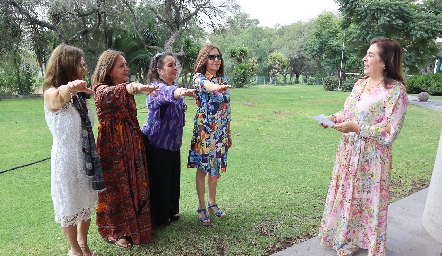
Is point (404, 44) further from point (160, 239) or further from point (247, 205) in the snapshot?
point (160, 239)

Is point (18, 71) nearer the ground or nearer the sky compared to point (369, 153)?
nearer the sky

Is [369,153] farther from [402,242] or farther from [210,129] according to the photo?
[210,129]

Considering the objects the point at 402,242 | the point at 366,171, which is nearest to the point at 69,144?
the point at 366,171

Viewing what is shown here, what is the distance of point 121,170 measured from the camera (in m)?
Result: 2.50

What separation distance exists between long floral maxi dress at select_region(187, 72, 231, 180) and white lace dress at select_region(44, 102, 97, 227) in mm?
990

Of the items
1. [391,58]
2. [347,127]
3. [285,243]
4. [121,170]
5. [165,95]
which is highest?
[391,58]

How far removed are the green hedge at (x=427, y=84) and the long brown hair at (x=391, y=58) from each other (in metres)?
19.2

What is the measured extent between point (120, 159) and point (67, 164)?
0.37 meters

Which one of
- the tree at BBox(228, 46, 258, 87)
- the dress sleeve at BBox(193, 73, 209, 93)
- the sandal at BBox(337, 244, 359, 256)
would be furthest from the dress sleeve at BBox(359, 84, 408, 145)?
the tree at BBox(228, 46, 258, 87)

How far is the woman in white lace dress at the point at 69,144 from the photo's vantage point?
7.27 feet

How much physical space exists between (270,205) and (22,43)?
697 inches

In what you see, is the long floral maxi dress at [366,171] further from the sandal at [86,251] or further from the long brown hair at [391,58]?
the sandal at [86,251]

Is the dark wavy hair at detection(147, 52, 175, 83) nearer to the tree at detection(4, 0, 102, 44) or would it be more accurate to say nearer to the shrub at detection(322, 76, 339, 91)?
the tree at detection(4, 0, 102, 44)

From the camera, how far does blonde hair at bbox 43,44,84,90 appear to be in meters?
2.21
